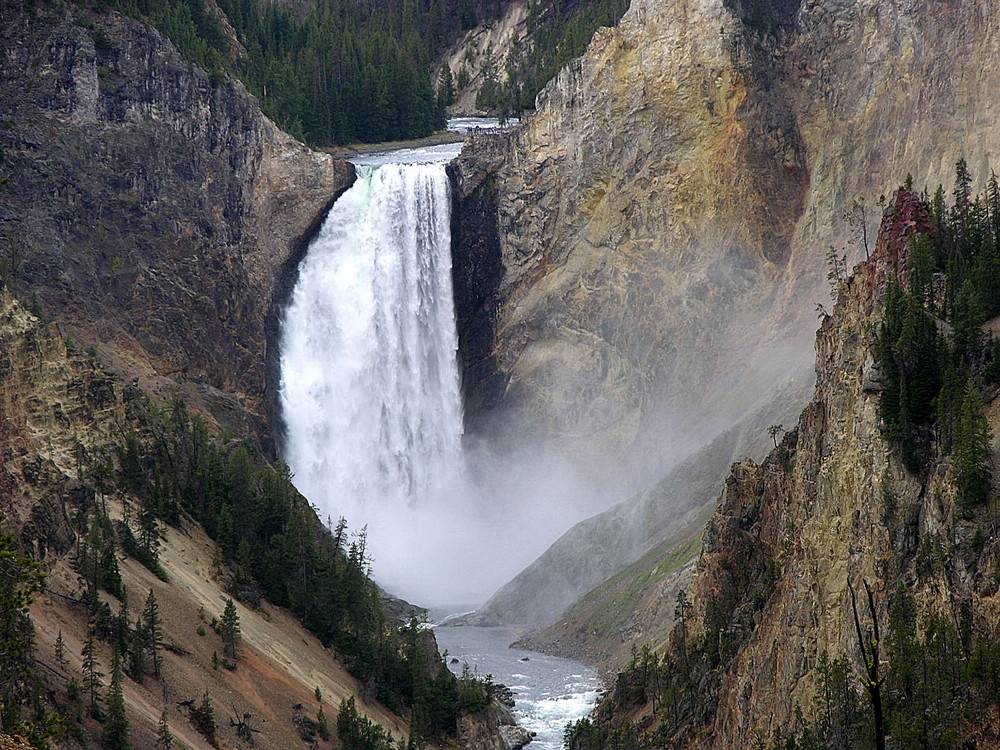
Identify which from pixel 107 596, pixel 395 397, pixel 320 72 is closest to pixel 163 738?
pixel 107 596

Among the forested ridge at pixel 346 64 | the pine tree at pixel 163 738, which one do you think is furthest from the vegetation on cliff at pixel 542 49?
the pine tree at pixel 163 738

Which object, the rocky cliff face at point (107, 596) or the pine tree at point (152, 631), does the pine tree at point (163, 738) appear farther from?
the pine tree at point (152, 631)

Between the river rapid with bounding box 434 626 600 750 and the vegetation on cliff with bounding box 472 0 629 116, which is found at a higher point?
the vegetation on cliff with bounding box 472 0 629 116

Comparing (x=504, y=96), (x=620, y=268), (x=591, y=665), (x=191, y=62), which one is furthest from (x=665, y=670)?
(x=504, y=96)

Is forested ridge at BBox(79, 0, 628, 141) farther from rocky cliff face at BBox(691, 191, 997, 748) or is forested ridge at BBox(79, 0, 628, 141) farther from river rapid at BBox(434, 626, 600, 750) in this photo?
rocky cliff face at BBox(691, 191, 997, 748)

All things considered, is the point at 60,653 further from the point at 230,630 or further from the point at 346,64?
the point at 346,64

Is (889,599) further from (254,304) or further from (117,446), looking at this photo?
(254,304)

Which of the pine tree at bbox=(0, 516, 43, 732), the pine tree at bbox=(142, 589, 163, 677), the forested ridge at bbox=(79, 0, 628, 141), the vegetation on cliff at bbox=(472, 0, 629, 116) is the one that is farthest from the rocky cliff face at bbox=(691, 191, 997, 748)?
the vegetation on cliff at bbox=(472, 0, 629, 116)
